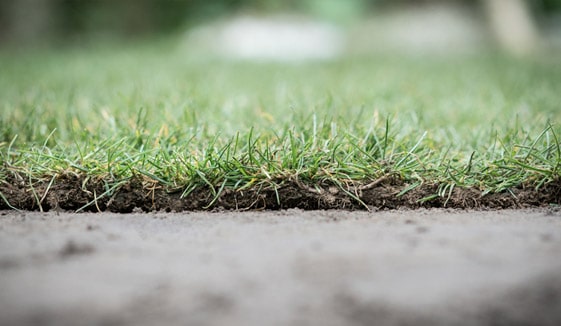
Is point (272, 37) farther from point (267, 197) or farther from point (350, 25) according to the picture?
point (267, 197)

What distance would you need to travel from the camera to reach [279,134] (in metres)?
2.11

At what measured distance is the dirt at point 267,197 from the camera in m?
1.66

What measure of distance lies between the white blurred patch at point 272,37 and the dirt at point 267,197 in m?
5.82

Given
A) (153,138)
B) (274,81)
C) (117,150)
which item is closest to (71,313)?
(117,150)

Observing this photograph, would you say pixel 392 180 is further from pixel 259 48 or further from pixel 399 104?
pixel 259 48

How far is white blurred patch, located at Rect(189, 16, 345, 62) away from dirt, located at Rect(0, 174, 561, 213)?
5.82 metres

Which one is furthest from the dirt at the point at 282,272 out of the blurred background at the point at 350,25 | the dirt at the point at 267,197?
the blurred background at the point at 350,25

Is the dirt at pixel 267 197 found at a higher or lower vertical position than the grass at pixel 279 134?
lower

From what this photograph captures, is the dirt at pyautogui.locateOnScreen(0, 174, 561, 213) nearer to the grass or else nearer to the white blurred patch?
the grass

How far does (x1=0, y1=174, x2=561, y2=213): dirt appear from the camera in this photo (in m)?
1.66

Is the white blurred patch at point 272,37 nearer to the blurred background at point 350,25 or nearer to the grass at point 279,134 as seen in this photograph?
the blurred background at point 350,25

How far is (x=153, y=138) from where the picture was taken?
6.88 ft

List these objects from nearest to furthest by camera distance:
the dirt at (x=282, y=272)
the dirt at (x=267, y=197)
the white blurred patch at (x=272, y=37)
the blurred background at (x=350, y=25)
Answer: the dirt at (x=282, y=272), the dirt at (x=267, y=197), the white blurred patch at (x=272, y=37), the blurred background at (x=350, y=25)

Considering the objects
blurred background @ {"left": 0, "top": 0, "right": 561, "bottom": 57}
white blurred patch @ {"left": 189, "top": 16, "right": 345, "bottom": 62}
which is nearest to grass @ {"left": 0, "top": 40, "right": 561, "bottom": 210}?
white blurred patch @ {"left": 189, "top": 16, "right": 345, "bottom": 62}
